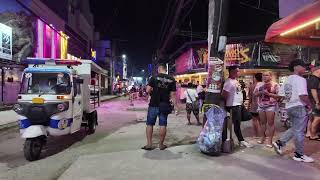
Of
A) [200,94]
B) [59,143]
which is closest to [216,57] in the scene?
[59,143]

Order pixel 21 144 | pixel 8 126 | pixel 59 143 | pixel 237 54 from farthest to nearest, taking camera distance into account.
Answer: pixel 237 54
pixel 8 126
pixel 21 144
pixel 59 143

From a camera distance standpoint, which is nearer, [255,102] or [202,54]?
[255,102]

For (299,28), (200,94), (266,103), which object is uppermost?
(299,28)

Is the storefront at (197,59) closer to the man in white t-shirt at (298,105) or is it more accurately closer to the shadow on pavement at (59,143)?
the shadow on pavement at (59,143)

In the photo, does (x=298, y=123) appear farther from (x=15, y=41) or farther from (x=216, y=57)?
(x=15, y=41)

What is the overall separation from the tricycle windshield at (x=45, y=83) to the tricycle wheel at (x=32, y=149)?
57.0 inches

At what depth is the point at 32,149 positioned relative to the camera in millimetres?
8773

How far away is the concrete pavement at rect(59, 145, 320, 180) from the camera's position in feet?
21.7

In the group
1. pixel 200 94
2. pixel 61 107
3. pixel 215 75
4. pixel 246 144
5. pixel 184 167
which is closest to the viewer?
pixel 184 167

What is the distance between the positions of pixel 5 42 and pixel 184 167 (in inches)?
766

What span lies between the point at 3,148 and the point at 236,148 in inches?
234

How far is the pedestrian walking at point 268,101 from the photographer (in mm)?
9156

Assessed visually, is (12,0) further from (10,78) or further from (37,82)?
(37,82)

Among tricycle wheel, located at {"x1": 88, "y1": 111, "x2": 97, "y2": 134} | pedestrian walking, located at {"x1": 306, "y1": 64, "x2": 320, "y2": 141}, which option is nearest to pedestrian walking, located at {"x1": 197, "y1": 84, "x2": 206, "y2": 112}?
tricycle wheel, located at {"x1": 88, "y1": 111, "x2": 97, "y2": 134}
